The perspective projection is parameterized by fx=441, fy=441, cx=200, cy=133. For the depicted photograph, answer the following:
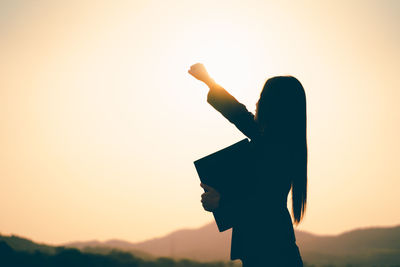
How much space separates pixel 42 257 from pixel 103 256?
15.6m

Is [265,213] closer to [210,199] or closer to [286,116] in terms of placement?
[210,199]

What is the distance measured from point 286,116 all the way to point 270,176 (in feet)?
1.47

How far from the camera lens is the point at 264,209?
3041mm

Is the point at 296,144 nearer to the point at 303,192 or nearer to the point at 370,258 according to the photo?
the point at 303,192

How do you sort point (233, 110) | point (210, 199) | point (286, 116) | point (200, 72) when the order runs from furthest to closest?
point (200, 72) < point (233, 110) < point (286, 116) < point (210, 199)

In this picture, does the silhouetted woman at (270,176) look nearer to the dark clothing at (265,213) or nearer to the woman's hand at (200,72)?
the dark clothing at (265,213)

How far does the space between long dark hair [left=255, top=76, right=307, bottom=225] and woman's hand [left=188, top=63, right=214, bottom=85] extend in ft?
1.64

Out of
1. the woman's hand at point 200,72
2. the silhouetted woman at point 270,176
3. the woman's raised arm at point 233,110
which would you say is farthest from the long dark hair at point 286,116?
the woman's hand at point 200,72

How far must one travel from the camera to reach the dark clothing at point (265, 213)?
3.01 m

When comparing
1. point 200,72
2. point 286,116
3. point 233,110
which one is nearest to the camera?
point 286,116

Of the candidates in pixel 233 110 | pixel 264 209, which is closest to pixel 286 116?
pixel 233 110

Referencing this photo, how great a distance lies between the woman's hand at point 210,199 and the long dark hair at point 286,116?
1.75 feet

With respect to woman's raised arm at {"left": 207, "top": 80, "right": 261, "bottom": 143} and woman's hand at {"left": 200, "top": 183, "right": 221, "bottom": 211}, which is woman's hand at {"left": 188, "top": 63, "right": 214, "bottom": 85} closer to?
woman's raised arm at {"left": 207, "top": 80, "right": 261, "bottom": 143}

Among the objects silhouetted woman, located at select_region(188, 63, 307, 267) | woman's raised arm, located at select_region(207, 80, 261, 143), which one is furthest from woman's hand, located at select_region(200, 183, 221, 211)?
woman's raised arm, located at select_region(207, 80, 261, 143)
